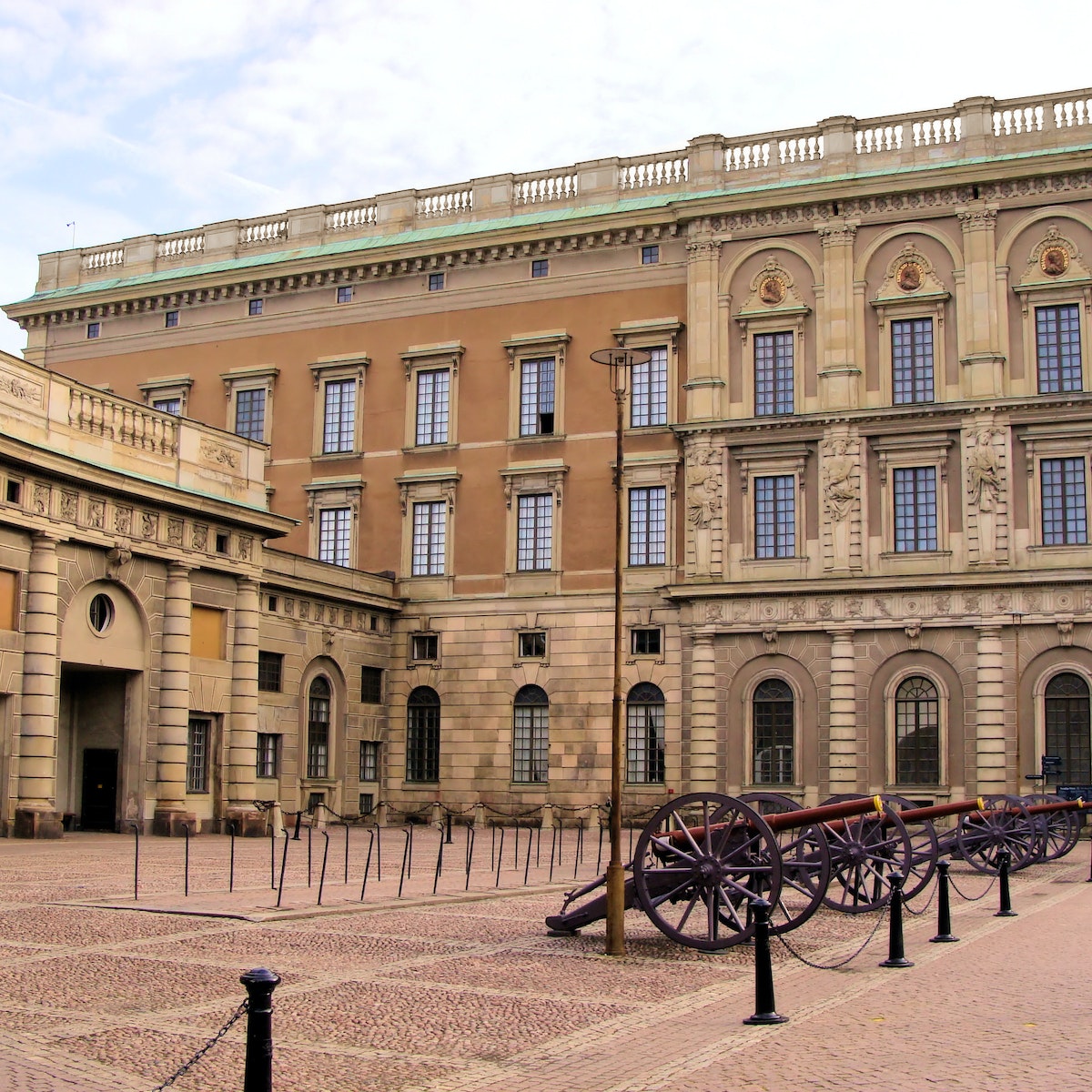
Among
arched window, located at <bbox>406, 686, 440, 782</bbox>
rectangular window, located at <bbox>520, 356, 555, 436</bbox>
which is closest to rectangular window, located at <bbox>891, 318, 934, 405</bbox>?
rectangular window, located at <bbox>520, 356, 555, 436</bbox>

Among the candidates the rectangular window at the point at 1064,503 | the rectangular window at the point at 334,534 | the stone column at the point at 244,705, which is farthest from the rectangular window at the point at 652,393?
the stone column at the point at 244,705

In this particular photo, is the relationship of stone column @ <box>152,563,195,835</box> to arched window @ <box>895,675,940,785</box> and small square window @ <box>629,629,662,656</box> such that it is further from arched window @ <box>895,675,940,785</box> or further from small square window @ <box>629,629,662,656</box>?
arched window @ <box>895,675,940,785</box>

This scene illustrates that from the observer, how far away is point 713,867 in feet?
51.0

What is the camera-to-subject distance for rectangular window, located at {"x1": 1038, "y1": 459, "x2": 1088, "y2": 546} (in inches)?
1608

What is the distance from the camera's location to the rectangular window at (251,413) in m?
50.9

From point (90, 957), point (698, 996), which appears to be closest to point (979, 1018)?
point (698, 996)

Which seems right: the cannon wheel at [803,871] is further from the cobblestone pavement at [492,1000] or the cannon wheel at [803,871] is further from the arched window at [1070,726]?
the arched window at [1070,726]

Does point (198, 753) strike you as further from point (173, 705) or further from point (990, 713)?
point (990, 713)

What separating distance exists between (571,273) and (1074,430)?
15.9 m

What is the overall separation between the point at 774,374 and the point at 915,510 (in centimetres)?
580

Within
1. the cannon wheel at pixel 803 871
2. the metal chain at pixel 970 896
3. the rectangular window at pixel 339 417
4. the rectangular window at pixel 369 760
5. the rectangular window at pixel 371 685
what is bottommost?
the metal chain at pixel 970 896

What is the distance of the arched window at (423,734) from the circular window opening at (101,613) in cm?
1571

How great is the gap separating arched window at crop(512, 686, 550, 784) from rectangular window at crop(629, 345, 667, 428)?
8.83 metres

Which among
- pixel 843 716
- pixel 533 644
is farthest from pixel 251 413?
pixel 843 716
